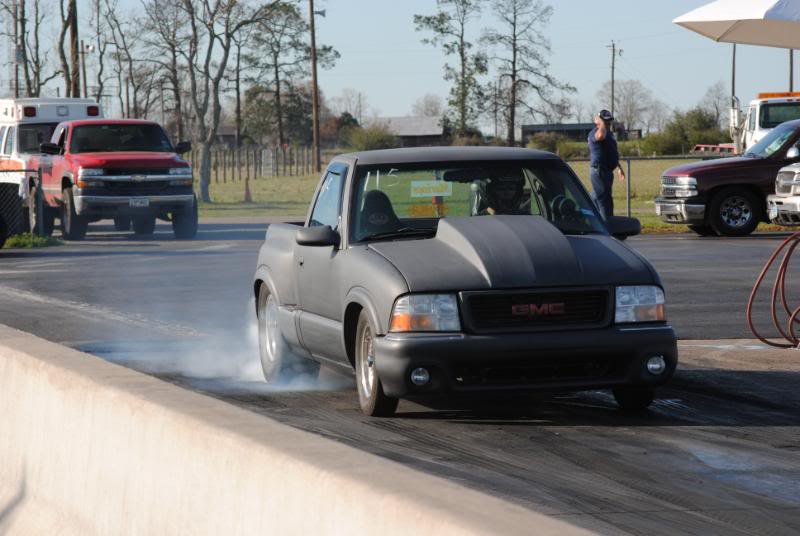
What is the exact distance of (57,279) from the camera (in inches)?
725

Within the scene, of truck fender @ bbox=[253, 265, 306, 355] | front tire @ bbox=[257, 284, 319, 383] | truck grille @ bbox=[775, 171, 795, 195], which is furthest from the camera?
truck grille @ bbox=[775, 171, 795, 195]

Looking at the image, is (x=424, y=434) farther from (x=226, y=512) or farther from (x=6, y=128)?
(x=6, y=128)

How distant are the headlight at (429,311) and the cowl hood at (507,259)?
53 mm

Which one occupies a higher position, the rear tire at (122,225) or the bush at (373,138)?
the bush at (373,138)

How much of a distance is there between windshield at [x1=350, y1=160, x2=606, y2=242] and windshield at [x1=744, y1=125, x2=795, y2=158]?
1659cm

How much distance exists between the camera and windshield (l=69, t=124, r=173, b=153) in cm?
2680

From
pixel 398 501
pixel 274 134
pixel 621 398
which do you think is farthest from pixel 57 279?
pixel 274 134

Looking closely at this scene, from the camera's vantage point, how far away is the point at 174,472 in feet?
15.1

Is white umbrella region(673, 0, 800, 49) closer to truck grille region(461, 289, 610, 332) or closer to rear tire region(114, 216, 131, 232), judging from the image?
truck grille region(461, 289, 610, 332)

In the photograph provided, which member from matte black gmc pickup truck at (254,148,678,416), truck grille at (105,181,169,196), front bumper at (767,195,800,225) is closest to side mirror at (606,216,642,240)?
matte black gmc pickup truck at (254,148,678,416)

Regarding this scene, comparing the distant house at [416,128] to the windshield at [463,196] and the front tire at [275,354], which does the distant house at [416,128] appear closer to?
the front tire at [275,354]

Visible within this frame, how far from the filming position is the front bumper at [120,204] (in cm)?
2586

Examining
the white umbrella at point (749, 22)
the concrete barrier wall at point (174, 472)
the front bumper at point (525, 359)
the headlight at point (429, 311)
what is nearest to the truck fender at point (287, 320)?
the front bumper at point (525, 359)

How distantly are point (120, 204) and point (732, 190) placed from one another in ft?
35.4
